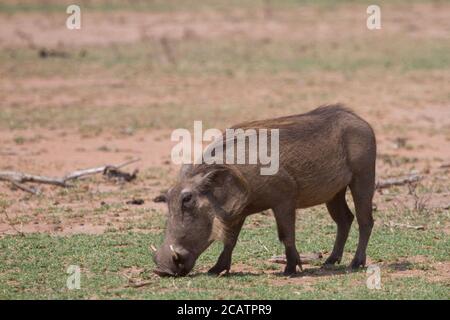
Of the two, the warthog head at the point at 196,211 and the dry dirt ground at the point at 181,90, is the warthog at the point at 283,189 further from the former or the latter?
the dry dirt ground at the point at 181,90

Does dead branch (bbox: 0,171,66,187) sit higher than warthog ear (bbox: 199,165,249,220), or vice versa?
warthog ear (bbox: 199,165,249,220)

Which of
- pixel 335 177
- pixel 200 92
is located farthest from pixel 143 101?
pixel 335 177

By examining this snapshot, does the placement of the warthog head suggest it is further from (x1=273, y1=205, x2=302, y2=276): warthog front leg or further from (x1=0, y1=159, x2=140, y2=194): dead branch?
(x1=0, y1=159, x2=140, y2=194): dead branch

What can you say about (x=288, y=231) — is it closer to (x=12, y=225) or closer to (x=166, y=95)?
(x=12, y=225)

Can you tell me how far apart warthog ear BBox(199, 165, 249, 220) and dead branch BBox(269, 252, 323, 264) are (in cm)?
84

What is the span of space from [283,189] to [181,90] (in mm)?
11285

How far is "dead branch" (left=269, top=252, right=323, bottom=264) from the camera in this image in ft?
27.0

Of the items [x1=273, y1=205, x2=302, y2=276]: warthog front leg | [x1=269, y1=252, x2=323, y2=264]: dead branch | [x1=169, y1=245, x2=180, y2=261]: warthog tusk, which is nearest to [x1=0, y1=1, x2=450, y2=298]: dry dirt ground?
[x1=273, y1=205, x2=302, y2=276]: warthog front leg

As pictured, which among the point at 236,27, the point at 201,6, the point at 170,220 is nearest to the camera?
the point at 170,220

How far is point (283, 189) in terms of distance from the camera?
7.67m

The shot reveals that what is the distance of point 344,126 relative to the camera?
26.8ft

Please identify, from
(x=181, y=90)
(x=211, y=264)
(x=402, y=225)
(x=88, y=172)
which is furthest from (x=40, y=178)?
(x=181, y=90)
